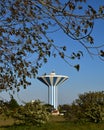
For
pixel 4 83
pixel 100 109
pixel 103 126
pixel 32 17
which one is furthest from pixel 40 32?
pixel 100 109

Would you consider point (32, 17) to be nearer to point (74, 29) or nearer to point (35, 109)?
point (74, 29)

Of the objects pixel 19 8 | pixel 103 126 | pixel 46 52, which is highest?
pixel 19 8

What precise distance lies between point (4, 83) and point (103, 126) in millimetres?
11993

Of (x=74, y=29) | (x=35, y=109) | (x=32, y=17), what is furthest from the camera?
(x=35, y=109)

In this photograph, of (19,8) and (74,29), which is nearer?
(74,29)

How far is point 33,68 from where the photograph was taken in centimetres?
1310

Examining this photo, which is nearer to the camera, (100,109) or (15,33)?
(15,33)

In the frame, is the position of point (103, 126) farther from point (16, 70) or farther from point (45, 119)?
point (16, 70)

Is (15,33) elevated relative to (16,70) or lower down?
elevated

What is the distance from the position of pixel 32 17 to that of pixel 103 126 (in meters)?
15.7

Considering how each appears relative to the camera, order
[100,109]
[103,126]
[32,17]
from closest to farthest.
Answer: [32,17]
[103,126]
[100,109]

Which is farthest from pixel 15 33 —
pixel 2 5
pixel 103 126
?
pixel 103 126

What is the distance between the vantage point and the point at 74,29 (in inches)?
356

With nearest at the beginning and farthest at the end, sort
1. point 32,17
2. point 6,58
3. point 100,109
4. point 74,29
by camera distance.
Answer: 1. point 74,29
2. point 32,17
3. point 6,58
4. point 100,109
